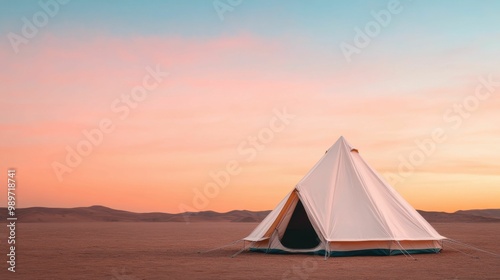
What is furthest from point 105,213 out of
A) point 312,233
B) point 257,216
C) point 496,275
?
point 496,275

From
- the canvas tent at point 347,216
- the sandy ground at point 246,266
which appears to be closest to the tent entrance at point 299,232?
the canvas tent at point 347,216

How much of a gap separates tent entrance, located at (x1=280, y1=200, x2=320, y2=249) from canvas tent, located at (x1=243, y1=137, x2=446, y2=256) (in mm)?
47

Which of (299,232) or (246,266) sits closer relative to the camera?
(246,266)

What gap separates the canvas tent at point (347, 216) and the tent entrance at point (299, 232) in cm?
5

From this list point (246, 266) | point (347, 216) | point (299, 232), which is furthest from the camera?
point (299, 232)

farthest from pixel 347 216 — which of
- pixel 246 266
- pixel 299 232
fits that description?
pixel 246 266

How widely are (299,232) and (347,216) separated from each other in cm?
369

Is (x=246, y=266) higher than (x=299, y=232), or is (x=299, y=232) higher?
(x=299, y=232)

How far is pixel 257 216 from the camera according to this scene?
476ft

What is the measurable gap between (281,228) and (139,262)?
17.2 feet

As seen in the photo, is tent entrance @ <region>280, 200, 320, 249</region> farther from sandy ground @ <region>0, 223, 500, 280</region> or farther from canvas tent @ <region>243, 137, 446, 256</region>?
sandy ground @ <region>0, 223, 500, 280</region>

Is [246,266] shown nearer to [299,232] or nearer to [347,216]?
[347,216]

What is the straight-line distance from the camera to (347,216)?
71.8ft

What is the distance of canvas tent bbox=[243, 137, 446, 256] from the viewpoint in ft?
69.8
